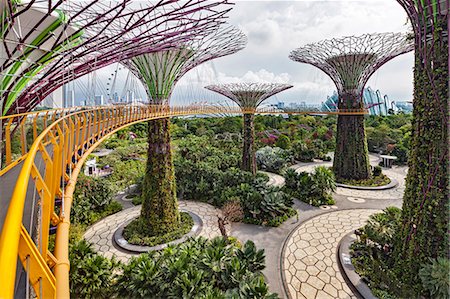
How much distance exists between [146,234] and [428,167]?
29.4 ft

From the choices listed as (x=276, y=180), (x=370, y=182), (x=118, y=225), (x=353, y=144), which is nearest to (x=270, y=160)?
(x=276, y=180)

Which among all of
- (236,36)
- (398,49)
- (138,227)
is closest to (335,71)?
(398,49)

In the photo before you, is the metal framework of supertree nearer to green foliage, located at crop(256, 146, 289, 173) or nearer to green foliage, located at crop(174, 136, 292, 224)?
green foliage, located at crop(174, 136, 292, 224)

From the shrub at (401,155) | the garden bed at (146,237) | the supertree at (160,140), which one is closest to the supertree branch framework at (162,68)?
the supertree at (160,140)

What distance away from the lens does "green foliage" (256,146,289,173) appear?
18094mm

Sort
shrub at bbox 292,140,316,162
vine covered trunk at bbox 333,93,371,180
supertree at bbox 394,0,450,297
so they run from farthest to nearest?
shrub at bbox 292,140,316,162
vine covered trunk at bbox 333,93,371,180
supertree at bbox 394,0,450,297

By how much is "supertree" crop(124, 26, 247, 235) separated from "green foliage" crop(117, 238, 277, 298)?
112 inches

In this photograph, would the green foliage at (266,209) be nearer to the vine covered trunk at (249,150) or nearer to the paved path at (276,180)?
the paved path at (276,180)

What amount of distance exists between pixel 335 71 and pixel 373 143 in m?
12.9

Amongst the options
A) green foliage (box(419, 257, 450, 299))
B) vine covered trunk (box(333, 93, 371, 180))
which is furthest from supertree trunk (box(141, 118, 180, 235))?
vine covered trunk (box(333, 93, 371, 180))

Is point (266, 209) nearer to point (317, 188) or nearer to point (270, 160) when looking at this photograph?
point (317, 188)

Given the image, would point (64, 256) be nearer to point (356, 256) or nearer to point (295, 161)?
point (356, 256)

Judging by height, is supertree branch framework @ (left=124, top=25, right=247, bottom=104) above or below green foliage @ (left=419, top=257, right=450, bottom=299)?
above

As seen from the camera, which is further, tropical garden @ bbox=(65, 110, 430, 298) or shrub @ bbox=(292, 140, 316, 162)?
shrub @ bbox=(292, 140, 316, 162)
